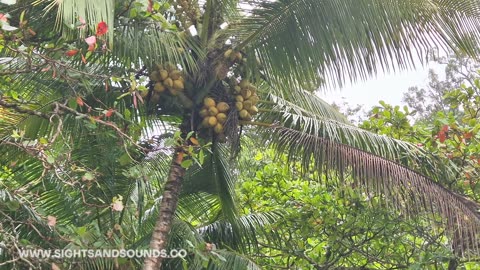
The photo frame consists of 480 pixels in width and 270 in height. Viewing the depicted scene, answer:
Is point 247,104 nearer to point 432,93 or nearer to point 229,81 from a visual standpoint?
point 229,81

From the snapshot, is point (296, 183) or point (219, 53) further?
point (296, 183)

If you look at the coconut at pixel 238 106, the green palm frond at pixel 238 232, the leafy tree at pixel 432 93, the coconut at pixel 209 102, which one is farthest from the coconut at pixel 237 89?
the leafy tree at pixel 432 93

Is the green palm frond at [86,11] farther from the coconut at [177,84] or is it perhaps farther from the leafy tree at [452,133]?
the leafy tree at [452,133]

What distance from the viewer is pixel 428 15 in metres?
4.24

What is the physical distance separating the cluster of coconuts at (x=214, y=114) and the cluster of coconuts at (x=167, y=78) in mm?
234

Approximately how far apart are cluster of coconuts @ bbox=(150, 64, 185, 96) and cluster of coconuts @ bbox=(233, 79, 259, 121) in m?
0.43

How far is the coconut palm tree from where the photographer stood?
4.07 metres

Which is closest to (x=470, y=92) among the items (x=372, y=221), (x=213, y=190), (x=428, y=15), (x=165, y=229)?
(x=372, y=221)

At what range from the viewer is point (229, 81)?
464 centimetres

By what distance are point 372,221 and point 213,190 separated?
153cm

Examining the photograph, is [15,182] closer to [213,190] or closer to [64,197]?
[64,197]

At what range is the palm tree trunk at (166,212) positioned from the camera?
3.98m

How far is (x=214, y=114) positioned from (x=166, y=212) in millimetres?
776

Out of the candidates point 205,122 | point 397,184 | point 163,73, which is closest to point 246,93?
point 205,122
